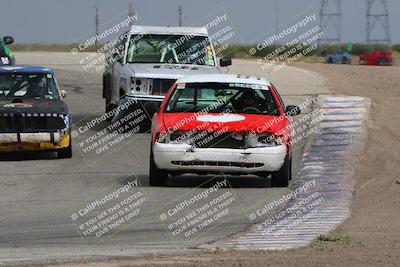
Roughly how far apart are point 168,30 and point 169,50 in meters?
0.50

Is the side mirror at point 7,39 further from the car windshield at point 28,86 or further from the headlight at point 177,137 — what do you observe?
the headlight at point 177,137

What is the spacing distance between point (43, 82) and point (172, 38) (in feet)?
13.9

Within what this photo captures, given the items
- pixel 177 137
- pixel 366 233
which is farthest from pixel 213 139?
pixel 366 233

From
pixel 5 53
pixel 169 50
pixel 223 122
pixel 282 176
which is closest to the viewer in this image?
pixel 223 122

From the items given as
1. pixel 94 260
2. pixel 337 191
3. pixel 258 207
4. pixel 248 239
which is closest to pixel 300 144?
pixel 337 191

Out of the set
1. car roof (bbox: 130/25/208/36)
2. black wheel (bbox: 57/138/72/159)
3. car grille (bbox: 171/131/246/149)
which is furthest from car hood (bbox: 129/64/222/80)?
car grille (bbox: 171/131/246/149)

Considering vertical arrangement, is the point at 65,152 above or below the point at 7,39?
above

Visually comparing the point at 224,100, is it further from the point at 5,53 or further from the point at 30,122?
the point at 5,53

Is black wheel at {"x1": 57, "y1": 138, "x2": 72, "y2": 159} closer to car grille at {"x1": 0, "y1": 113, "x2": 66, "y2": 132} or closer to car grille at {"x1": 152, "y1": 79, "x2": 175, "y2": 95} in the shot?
car grille at {"x1": 0, "y1": 113, "x2": 66, "y2": 132}

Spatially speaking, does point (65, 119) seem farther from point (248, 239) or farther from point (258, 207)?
point (248, 239)

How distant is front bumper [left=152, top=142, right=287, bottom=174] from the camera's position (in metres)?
13.9

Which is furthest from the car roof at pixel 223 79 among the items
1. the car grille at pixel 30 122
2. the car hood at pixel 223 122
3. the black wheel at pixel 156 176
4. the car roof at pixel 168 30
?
the car roof at pixel 168 30

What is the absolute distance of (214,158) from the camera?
1384 cm

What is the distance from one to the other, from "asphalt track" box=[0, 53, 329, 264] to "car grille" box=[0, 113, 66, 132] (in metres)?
→ 0.51
